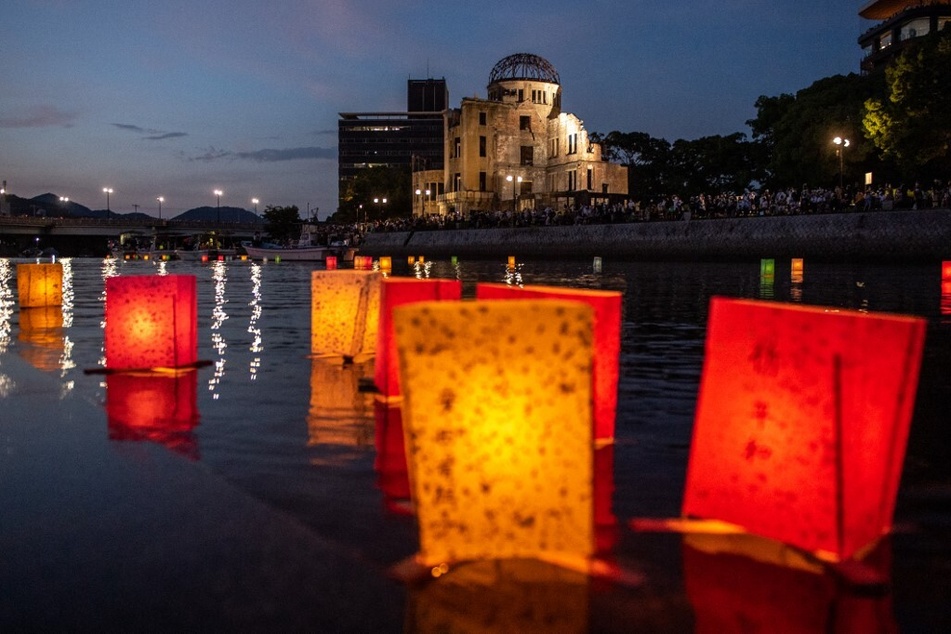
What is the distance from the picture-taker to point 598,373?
5.11 m

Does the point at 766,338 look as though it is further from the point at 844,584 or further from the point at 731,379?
the point at 844,584

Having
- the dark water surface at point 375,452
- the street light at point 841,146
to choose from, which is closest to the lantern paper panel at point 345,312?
the dark water surface at point 375,452

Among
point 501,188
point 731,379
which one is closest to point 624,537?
point 731,379

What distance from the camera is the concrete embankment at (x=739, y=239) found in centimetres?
3625

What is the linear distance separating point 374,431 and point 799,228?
39.3 meters

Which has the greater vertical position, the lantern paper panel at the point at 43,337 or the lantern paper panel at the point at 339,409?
the lantern paper panel at the point at 43,337

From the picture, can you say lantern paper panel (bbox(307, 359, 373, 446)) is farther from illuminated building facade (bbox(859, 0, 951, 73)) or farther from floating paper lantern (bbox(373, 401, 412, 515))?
illuminated building facade (bbox(859, 0, 951, 73))

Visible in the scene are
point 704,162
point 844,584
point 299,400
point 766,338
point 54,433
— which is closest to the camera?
point 844,584

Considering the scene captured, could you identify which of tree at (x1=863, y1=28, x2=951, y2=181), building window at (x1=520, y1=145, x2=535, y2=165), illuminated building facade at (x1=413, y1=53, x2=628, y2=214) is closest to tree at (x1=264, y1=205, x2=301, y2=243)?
illuminated building facade at (x1=413, y1=53, x2=628, y2=214)

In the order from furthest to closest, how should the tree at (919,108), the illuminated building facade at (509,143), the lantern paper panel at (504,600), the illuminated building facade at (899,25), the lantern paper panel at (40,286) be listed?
the illuminated building facade at (509,143), the illuminated building facade at (899,25), the tree at (919,108), the lantern paper panel at (40,286), the lantern paper panel at (504,600)

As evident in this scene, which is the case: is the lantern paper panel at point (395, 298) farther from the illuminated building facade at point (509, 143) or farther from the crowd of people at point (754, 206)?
the illuminated building facade at point (509, 143)

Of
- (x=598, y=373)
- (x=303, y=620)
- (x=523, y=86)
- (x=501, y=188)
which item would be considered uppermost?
(x=523, y=86)

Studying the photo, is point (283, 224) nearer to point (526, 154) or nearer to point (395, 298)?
point (526, 154)

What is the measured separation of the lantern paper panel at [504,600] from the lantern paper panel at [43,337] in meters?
6.37
